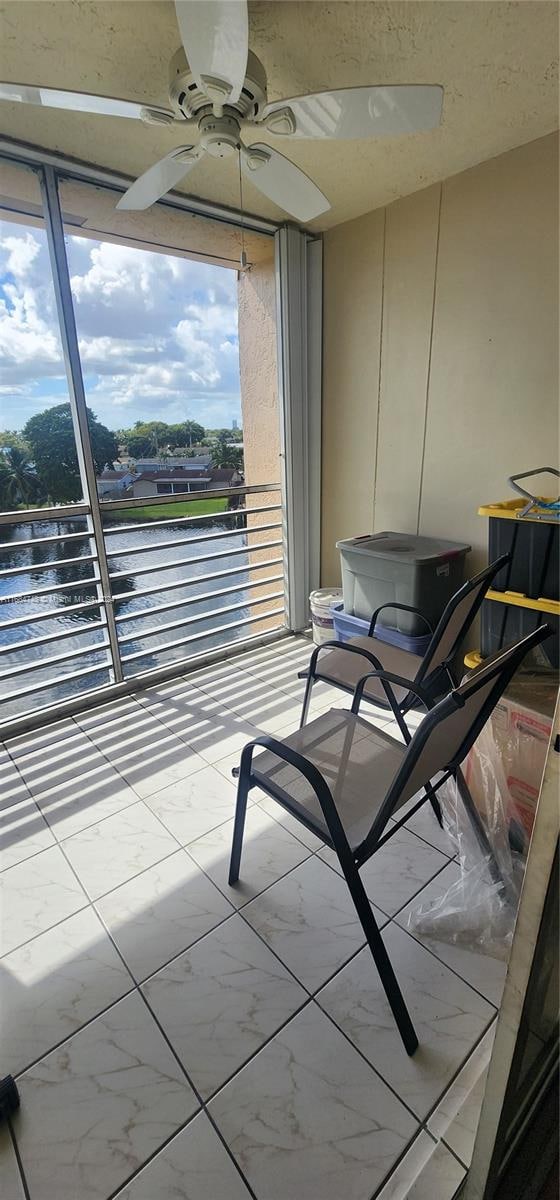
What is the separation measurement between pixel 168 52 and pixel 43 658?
2369mm

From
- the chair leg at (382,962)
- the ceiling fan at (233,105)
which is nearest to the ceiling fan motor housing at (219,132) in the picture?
the ceiling fan at (233,105)

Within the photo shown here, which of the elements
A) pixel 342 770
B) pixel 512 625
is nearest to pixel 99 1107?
pixel 342 770

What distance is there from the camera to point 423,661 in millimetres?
1771

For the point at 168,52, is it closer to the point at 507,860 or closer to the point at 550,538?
the point at 550,538

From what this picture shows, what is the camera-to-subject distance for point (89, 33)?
1368 mm

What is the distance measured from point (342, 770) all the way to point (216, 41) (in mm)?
1775

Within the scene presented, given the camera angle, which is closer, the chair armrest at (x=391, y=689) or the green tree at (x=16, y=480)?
the chair armrest at (x=391, y=689)

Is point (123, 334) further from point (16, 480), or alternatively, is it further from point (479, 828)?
point (479, 828)

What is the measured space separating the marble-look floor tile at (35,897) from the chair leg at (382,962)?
906mm

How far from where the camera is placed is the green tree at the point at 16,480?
2162mm

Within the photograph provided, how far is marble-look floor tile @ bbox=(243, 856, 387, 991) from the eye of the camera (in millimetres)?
1292

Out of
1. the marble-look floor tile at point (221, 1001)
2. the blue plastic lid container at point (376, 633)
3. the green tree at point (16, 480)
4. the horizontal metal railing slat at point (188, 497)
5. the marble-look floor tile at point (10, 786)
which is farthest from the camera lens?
the horizontal metal railing slat at point (188, 497)

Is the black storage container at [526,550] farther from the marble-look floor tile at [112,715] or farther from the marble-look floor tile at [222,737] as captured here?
the marble-look floor tile at [112,715]

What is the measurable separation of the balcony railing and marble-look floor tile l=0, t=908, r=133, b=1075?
126 centimetres
